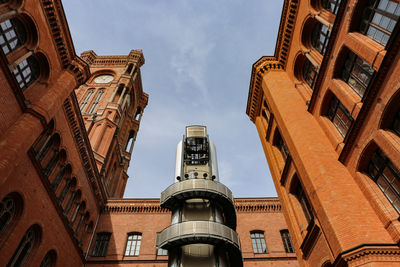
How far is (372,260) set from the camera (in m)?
7.91

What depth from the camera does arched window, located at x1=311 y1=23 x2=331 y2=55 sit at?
1366 cm

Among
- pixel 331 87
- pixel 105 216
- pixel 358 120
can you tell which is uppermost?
pixel 105 216

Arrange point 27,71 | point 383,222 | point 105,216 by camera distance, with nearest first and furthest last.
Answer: point 383,222
point 27,71
point 105,216

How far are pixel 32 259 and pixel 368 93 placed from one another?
56.7 feet

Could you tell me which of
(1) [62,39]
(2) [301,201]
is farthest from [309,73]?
(1) [62,39]

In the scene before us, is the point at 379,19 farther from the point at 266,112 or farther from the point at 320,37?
the point at 266,112

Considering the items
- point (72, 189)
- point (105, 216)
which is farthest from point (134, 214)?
point (72, 189)

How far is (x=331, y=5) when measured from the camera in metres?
13.3

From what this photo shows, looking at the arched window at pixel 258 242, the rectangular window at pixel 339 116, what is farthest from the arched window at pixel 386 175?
the arched window at pixel 258 242

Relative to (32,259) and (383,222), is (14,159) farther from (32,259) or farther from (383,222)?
(383,222)

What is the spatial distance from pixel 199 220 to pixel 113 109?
24971mm

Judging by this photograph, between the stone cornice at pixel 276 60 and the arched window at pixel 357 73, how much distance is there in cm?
583

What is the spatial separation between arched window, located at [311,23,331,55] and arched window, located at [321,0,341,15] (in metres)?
0.79

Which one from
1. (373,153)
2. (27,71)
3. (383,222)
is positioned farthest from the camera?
(27,71)
